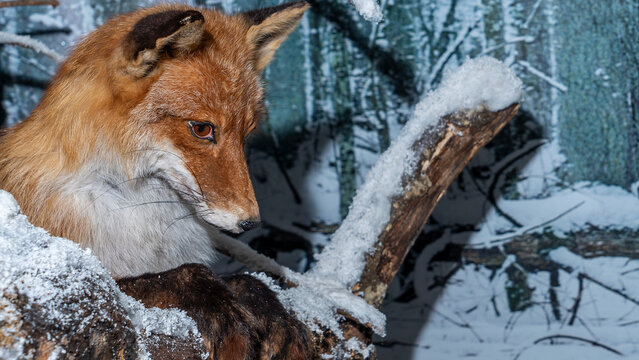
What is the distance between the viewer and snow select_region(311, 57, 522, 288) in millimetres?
1593

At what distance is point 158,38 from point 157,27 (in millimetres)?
22

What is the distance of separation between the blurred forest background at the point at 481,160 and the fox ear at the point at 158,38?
3.68 feet

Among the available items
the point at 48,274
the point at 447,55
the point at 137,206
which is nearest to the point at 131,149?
the point at 137,206

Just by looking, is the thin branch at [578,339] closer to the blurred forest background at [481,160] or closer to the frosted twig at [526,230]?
the blurred forest background at [481,160]

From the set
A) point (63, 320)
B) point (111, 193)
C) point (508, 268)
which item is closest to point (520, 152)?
point (508, 268)

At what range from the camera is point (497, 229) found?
2.17m

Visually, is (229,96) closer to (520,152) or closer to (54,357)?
(54,357)

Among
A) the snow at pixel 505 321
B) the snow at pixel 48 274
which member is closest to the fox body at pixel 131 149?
the snow at pixel 48 274

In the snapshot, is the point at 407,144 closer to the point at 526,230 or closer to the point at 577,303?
the point at 526,230

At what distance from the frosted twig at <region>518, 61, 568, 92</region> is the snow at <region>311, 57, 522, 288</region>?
516 mm

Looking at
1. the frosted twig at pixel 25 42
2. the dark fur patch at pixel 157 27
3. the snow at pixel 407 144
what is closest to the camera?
the dark fur patch at pixel 157 27

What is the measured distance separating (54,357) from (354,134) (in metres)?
1.74

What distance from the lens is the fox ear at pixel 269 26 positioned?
1474 millimetres

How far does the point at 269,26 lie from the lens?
59.4 inches
